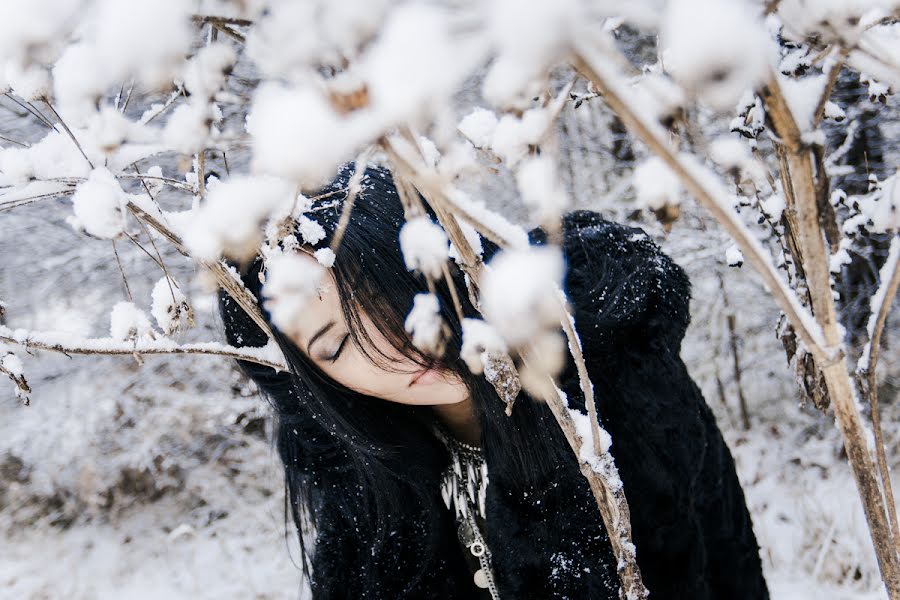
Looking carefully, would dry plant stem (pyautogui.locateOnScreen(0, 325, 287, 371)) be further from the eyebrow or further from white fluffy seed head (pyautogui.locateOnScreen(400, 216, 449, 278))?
white fluffy seed head (pyautogui.locateOnScreen(400, 216, 449, 278))

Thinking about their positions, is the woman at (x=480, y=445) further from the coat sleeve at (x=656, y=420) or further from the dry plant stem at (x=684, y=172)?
the dry plant stem at (x=684, y=172)

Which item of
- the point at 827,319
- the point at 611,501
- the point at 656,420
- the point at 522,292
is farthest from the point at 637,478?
the point at 522,292

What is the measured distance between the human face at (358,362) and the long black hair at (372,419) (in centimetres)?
2

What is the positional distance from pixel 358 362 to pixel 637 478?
2.11ft

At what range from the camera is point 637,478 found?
4.54ft

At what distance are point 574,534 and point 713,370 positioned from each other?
8.60ft

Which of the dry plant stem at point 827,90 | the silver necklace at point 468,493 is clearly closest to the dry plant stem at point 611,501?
the dry plant stem at point 827,90

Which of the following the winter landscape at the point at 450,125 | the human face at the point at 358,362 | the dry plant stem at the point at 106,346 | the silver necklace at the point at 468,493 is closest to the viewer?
the winter landscape at the point at 450,125

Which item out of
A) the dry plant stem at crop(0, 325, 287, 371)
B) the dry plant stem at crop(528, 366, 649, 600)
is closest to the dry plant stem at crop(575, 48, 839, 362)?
the dry plant stem at crop(528, 366, 649, 600)

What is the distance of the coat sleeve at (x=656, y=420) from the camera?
1.36 meters

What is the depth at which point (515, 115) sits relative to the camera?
38 cm

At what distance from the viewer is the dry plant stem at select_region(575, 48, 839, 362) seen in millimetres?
263

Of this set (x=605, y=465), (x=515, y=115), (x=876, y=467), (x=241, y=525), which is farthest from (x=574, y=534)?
(x=241, y=525)

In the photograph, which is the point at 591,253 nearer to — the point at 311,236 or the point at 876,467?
the point at 311,236
